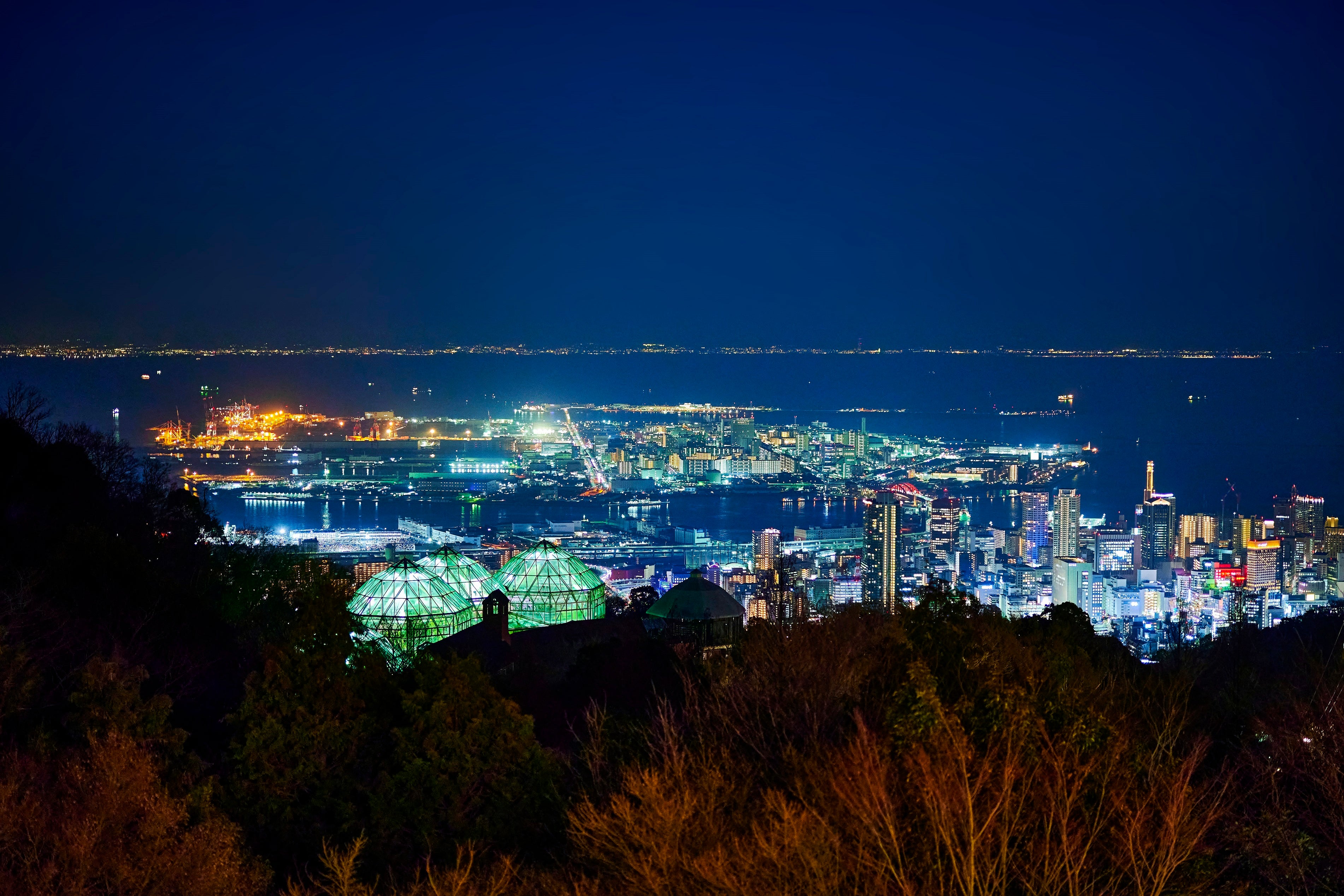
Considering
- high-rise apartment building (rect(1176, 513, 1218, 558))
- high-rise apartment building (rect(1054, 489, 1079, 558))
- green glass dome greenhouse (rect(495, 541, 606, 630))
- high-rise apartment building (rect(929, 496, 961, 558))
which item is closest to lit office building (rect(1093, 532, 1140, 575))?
high-rise apartment building (rect(1054, 489, 1079, 558))

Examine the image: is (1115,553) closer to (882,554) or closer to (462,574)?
(882,554)

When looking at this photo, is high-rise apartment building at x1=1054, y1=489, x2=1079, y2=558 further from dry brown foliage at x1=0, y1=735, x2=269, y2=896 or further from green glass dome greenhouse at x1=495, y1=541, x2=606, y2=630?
dry brown foliage at x1=0, y1=735, x2=269, y2=896

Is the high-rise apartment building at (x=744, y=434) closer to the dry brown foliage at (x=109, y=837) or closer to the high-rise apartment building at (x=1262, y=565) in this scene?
the high-rise apartment building at (x=1262, y=565)

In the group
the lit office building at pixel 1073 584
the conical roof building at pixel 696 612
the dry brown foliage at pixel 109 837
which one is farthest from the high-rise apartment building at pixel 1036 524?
the dry brown foliage at pixel 109 837

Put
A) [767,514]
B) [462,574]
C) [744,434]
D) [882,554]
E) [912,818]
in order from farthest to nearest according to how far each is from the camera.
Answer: [744,434], [767,514], [882,554], [462,574], [912,818]

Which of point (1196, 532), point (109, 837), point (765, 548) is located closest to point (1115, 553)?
point (1196, 532)

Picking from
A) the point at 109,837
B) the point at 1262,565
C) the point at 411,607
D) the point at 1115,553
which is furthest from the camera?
the point at 1115,553

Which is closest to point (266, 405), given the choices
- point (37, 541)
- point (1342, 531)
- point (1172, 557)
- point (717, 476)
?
point (717, 476)
